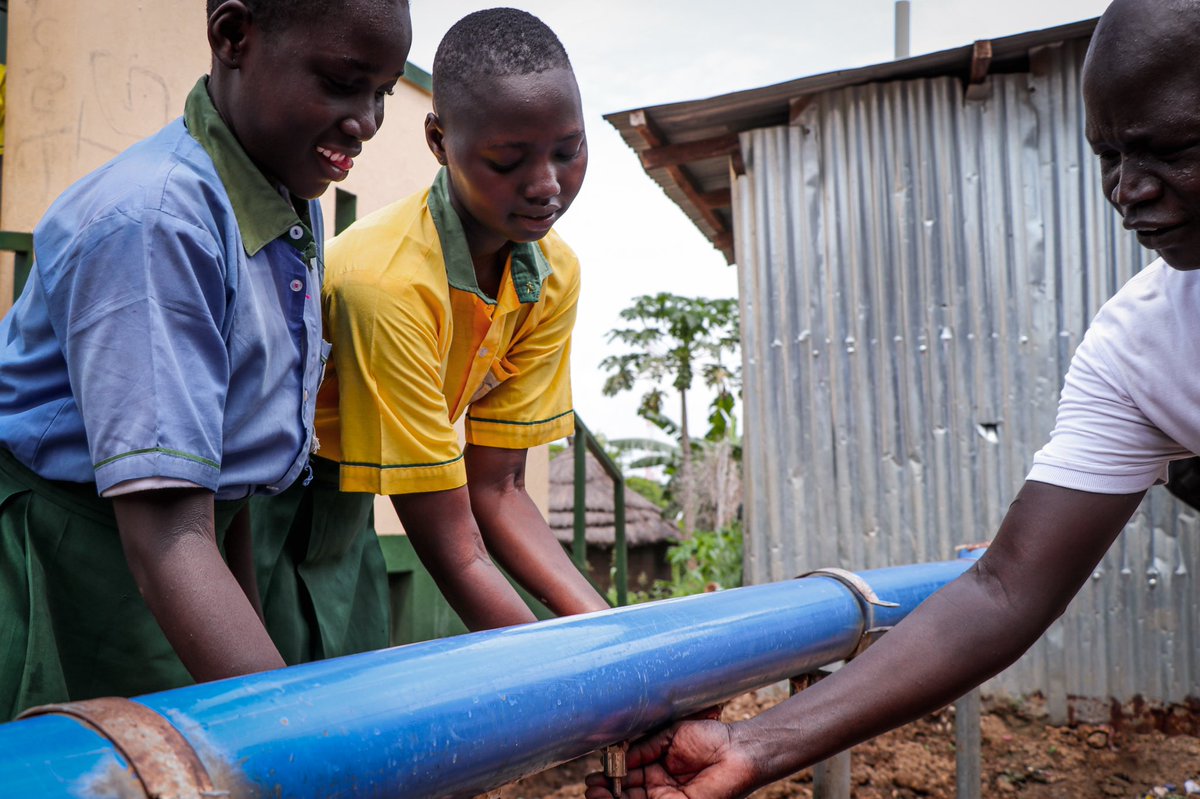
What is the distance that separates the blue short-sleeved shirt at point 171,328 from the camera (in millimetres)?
1153

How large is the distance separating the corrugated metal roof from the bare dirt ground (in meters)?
2.96

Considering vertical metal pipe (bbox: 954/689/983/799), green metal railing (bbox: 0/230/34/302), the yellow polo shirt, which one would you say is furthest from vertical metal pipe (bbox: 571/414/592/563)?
the yellow polo shirt

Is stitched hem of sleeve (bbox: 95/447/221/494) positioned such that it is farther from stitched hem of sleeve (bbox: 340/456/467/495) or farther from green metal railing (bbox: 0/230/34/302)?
green metal railing (bbox: 0/230/34/302)

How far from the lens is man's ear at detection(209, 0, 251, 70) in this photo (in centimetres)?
140

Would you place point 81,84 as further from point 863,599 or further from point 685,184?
point 685,184

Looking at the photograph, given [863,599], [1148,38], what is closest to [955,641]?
[863,599]

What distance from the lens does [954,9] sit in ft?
29.0

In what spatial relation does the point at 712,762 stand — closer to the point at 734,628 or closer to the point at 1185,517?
the point at 734,628

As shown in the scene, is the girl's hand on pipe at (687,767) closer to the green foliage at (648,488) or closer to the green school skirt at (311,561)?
the green school skirt at (311,561)

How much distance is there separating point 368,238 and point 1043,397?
4.00 metres

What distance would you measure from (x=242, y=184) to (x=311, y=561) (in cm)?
81

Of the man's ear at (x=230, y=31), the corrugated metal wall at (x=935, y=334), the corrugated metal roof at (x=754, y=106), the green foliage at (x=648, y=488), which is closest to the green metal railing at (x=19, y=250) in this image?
the man's ear at (x=230, y=31)

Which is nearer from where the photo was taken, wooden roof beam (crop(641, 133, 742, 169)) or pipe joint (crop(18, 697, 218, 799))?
pipe joint (crop(18, 697, 218, 799))

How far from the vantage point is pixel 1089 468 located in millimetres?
1611
